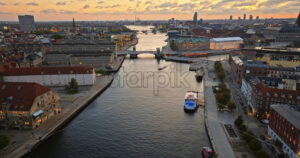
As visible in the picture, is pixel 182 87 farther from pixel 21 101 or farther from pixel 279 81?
pixel 21 101

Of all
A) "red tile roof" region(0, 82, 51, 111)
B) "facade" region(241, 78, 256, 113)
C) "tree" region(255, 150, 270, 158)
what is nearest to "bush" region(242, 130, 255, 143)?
"tree" region(255, 150, 270, 158)

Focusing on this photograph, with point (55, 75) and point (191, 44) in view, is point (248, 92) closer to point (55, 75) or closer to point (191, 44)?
point (55, 75)

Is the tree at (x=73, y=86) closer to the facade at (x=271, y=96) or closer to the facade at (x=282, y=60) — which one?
the facade at (x=271, y=96)

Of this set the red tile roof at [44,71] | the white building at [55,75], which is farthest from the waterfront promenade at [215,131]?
the red tile roof at [44,71]

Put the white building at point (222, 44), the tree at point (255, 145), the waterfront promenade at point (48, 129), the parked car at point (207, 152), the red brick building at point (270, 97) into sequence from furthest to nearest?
the white building at point (222, 44) → the red brick building at point (270, 97) → the waterfront promenade at point (48, 129) → the parked car at point (207, 152) → the tree at point (255, 145)

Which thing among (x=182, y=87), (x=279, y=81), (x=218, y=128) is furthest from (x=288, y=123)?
(x=182, y=87)
